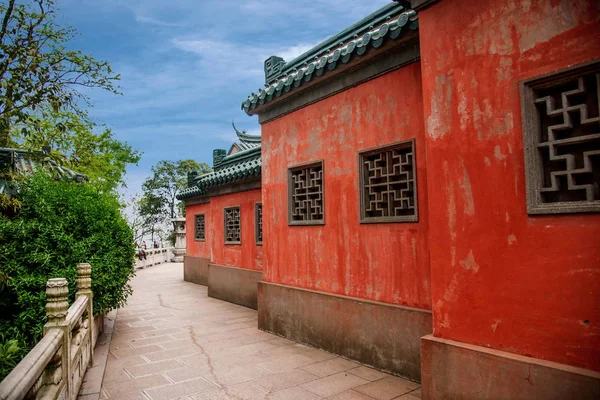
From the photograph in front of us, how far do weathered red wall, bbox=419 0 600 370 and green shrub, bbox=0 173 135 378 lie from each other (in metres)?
4.88

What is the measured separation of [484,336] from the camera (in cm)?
312

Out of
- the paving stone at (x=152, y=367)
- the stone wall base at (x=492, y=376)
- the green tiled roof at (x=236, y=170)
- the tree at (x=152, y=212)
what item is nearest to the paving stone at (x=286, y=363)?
the paving stone at (x=152, y=367)

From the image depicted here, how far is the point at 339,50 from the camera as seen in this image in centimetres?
499

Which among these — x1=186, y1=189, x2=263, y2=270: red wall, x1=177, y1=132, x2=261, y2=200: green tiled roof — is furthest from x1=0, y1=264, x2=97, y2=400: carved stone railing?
x1=177, y1=132, x2=261, y2=200: green tiled roof

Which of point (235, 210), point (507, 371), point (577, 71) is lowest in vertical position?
point (507, 371)

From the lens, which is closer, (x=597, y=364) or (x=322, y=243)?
(x=597, y=364)

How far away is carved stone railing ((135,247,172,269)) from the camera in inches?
794

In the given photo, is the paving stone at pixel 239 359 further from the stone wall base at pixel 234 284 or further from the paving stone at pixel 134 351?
the stone wall base at pixel 234 284

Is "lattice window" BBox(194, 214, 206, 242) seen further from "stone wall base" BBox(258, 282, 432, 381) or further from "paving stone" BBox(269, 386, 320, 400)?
"paving stone" BBox(269, 386, 320, 400)

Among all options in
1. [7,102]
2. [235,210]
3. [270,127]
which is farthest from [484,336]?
[235,210]

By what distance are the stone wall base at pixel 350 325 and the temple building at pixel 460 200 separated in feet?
0.07

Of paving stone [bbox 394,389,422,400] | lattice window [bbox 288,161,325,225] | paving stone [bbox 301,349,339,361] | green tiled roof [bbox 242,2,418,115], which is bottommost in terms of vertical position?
paving stone [bbox 301,349,339,361]

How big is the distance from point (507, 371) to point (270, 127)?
16.5 feet

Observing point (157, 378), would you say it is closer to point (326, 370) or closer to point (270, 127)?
point (326, 370)
